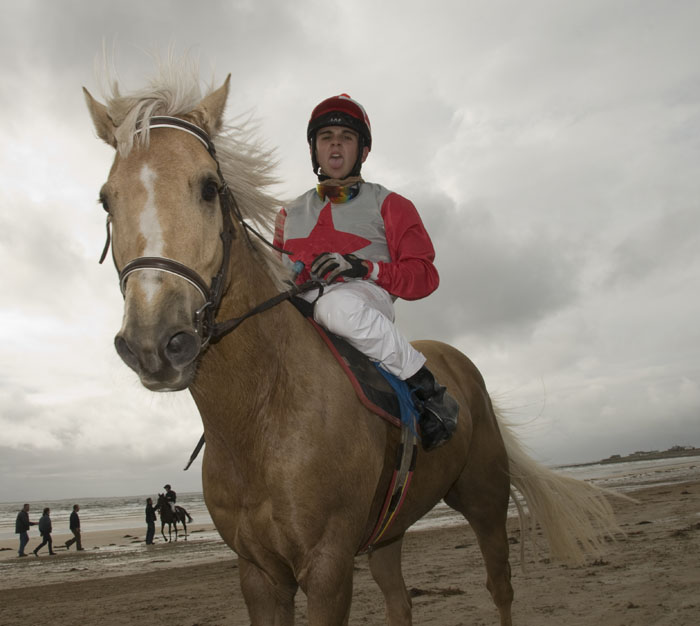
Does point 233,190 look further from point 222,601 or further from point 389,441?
point 222,601

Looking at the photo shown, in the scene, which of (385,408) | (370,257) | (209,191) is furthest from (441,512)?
(209,191)

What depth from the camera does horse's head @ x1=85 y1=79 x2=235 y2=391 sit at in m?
1.71

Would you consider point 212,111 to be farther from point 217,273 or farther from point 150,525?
point 150,525

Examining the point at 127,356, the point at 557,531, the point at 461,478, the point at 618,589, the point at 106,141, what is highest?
the point at 106,141

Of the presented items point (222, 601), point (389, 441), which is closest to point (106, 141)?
point (389, 441)

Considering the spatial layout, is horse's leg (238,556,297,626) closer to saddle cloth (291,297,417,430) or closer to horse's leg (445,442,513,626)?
saddle cloth (291,297,417,430)

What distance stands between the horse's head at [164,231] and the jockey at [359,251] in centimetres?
70

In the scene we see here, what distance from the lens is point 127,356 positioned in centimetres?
169

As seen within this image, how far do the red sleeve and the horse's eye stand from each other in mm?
978

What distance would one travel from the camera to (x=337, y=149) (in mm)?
3309

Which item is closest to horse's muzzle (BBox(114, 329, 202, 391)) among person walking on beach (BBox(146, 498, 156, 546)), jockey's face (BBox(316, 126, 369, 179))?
jockey's face (BBox(316, 126, 369, 179))

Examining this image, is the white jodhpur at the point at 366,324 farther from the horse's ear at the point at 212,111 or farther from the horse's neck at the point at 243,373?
the horse's ear at the point at 212,111

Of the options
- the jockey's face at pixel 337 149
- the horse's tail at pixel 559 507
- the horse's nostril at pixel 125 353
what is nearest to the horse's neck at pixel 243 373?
the horse's nostril at pixel 125 353

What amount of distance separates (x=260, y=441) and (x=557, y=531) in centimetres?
338
